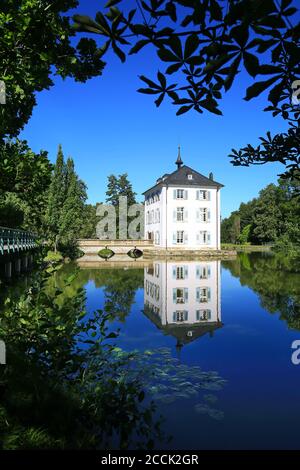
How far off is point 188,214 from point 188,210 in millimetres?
479

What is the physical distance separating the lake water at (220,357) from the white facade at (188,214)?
965 inches

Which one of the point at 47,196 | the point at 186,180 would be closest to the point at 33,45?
the point at 47,196

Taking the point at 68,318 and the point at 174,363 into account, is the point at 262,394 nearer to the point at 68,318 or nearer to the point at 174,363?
the point at 174,363

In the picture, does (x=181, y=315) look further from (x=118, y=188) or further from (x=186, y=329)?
(x=118, y=188)

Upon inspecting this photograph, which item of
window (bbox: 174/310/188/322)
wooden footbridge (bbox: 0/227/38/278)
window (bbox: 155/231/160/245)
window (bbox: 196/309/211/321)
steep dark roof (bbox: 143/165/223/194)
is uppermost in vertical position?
steep dark roof (bbox: 143/165/223/194)

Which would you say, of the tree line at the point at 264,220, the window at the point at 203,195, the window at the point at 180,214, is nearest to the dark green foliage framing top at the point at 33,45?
the window at the point at 180,214

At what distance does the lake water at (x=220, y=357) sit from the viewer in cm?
451

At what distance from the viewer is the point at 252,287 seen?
1783 centimetres

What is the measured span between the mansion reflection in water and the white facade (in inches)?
772

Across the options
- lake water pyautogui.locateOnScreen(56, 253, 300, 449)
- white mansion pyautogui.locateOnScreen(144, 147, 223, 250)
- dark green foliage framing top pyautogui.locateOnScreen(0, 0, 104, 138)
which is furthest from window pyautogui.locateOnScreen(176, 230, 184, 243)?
dark green foliage framing top pyautogui.locateOnScreen(0, 0, 104, 138)

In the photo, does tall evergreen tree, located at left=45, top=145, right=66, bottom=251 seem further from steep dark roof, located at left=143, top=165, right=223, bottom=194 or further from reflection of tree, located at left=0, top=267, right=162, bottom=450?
reflection of tree, located at left=0, top=267, right=162, bottom=450

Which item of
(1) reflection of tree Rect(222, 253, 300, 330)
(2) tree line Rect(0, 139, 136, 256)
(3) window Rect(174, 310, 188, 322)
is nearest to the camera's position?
(2) tree line Rect(0, 139, 136, 256)

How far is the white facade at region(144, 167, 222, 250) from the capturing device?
41.2m
